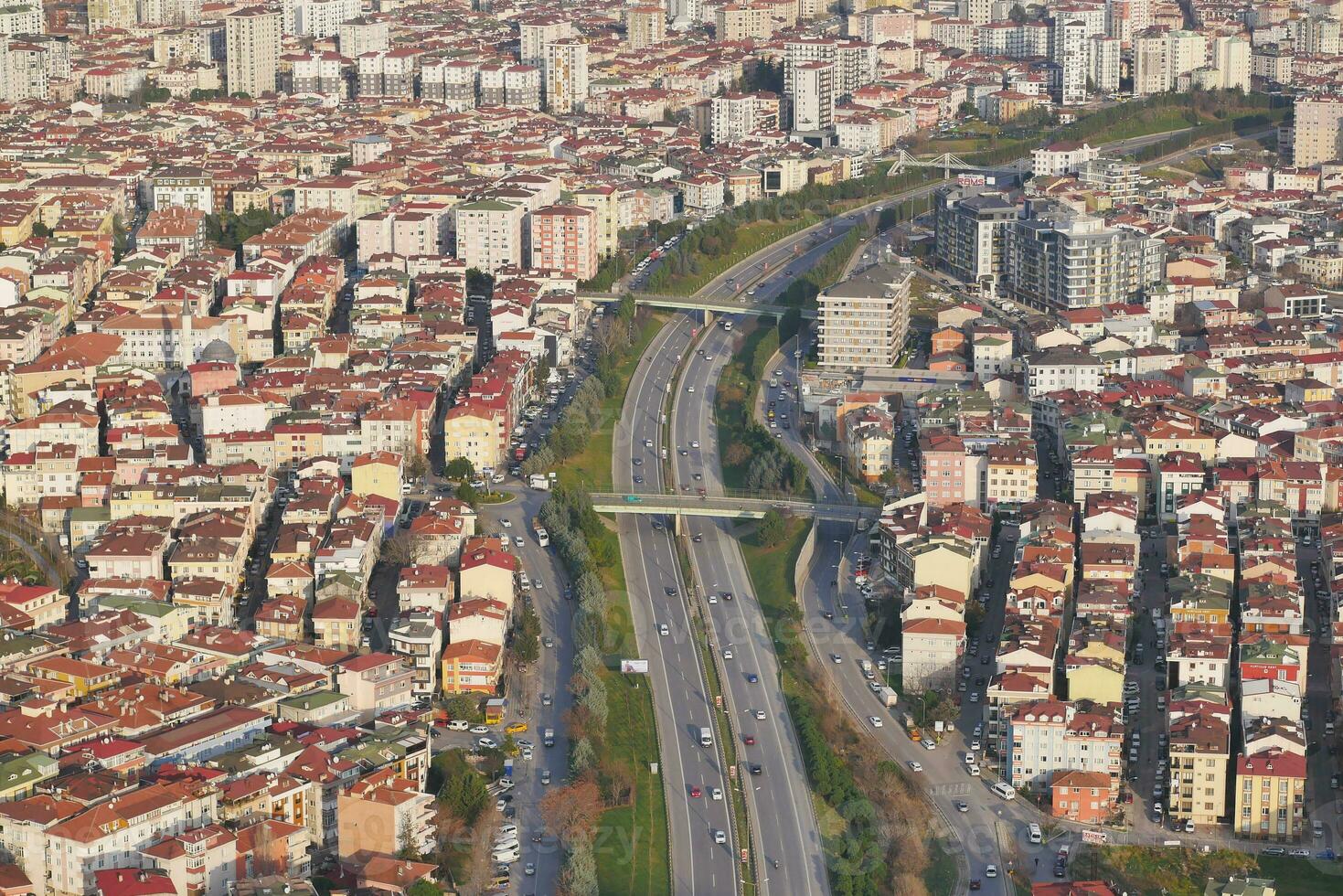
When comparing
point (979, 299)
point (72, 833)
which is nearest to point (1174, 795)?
point (72, 833)

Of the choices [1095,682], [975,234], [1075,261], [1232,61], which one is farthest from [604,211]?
[1232,61]

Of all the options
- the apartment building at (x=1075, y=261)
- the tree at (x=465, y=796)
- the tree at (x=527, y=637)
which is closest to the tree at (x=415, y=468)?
the tree at (x=527, y=637)

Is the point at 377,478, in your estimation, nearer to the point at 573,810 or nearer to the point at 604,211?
the point at 573,810

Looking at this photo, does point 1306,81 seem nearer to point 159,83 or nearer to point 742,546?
point 159,83

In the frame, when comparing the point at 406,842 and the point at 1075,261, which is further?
the point at 1075,261

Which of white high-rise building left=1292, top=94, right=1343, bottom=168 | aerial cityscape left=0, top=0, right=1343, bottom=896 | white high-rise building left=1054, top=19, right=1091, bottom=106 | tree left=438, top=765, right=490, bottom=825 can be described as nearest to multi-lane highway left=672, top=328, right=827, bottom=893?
aerial cityscape left=0, top=0, right=1343, bottom=896

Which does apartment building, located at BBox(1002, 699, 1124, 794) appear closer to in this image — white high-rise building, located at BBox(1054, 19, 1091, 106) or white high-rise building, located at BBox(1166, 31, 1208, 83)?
white high-rise building, located at BBox(1054, 19, 1091, 106)
